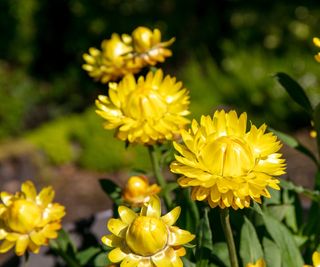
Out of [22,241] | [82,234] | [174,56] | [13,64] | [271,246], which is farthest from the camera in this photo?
[13,64]

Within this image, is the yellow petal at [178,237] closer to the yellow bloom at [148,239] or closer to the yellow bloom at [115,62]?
the yellow bloom at [148,239]

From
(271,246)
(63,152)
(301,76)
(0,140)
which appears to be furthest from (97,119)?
(271,246)

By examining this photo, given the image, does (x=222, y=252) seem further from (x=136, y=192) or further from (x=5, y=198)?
(x=5, y=198)

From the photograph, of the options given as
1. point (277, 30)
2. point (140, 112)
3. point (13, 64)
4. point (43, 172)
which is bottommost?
point (43, 172)

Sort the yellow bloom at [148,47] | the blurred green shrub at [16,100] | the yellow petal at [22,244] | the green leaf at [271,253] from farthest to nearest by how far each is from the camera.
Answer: the blurred green shrub at [16,100], the yellow bloom at [148,47], the green leaf at [271,253], the yellow petal at [22,244]

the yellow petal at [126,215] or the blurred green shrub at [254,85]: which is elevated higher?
the blurred green shrub at [254,85]

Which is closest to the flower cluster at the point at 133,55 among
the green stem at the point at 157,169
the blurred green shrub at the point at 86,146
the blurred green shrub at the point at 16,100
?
the green stem at the point at 157,169

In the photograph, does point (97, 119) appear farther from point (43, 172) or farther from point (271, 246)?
point (271, 246)
